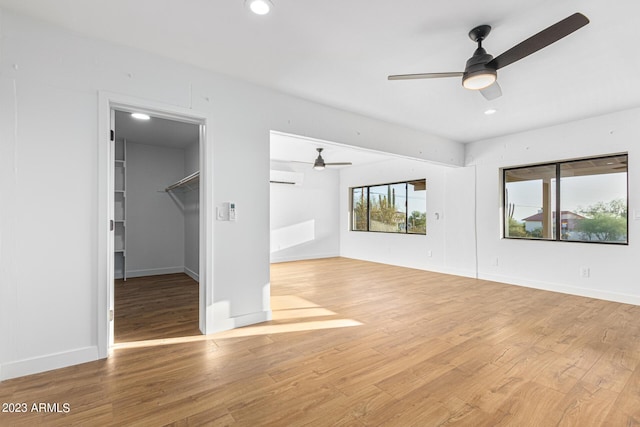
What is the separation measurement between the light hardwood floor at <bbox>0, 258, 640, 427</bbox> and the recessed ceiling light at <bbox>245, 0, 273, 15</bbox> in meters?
2.53

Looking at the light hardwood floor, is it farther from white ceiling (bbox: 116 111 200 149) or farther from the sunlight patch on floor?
white ceiling (bbox: 116 111 200 149)

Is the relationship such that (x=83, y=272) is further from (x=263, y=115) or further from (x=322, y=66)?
(x=322, y=66)

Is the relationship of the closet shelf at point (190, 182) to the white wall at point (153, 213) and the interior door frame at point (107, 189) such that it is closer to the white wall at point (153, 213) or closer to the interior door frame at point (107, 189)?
the white wall at point (153, 213)

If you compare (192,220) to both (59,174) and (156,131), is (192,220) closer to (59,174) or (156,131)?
(156,131)

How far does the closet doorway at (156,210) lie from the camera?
15.4 feet

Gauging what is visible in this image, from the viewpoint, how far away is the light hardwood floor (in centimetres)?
172

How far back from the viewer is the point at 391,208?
297 inches

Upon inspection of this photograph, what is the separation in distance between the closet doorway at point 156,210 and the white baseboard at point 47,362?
183 centimetres

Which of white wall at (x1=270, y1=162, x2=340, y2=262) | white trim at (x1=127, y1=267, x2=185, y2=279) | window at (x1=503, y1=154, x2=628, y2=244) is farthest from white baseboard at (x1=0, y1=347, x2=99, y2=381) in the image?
window at (x1=503, y1=154, x2=628, y2=244)

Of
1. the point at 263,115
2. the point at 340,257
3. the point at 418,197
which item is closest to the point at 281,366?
the point at 263,115

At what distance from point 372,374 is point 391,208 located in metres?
5.72

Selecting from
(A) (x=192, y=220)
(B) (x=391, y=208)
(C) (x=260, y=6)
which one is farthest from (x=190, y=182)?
(B) (x=391, y=208)

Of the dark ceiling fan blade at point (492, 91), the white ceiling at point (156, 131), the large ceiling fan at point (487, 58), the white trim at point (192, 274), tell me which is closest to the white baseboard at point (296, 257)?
the white trim at point (192, 274)

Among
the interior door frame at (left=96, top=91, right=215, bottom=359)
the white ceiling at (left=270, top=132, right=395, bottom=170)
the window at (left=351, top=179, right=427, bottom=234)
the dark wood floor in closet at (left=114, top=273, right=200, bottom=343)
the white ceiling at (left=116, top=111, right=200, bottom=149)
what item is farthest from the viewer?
the window at (left=351, top=179, right=427, bottom=234)
